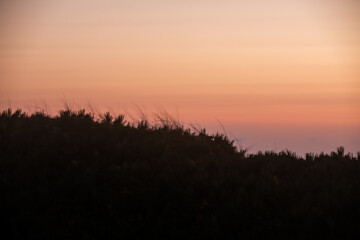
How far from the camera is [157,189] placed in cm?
987

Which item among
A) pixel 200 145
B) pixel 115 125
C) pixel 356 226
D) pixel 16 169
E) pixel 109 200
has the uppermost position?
pixel 115 125

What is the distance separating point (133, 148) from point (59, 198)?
2543mm

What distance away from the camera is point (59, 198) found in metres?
9.58

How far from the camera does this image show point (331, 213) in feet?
30.6

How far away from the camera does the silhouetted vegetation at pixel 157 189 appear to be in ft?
29.3

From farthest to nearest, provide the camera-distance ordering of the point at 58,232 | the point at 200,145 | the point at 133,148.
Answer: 1. the point at 200,145
2. the point at 133,148
3. the point at 58,232

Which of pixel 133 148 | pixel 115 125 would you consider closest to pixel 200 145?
pixel 133 148

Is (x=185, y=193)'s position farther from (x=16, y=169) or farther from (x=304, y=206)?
(x=16, y=169)

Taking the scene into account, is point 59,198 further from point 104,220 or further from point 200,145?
point 200,145

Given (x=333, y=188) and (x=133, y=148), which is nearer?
(x=333, y=188)

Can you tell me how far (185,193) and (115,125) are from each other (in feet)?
14.5

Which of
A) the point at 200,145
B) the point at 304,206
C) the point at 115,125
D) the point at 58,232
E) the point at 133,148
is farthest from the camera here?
the point at 115,125

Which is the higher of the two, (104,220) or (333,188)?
(333,188)

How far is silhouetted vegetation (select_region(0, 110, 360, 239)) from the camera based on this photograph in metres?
8.95
